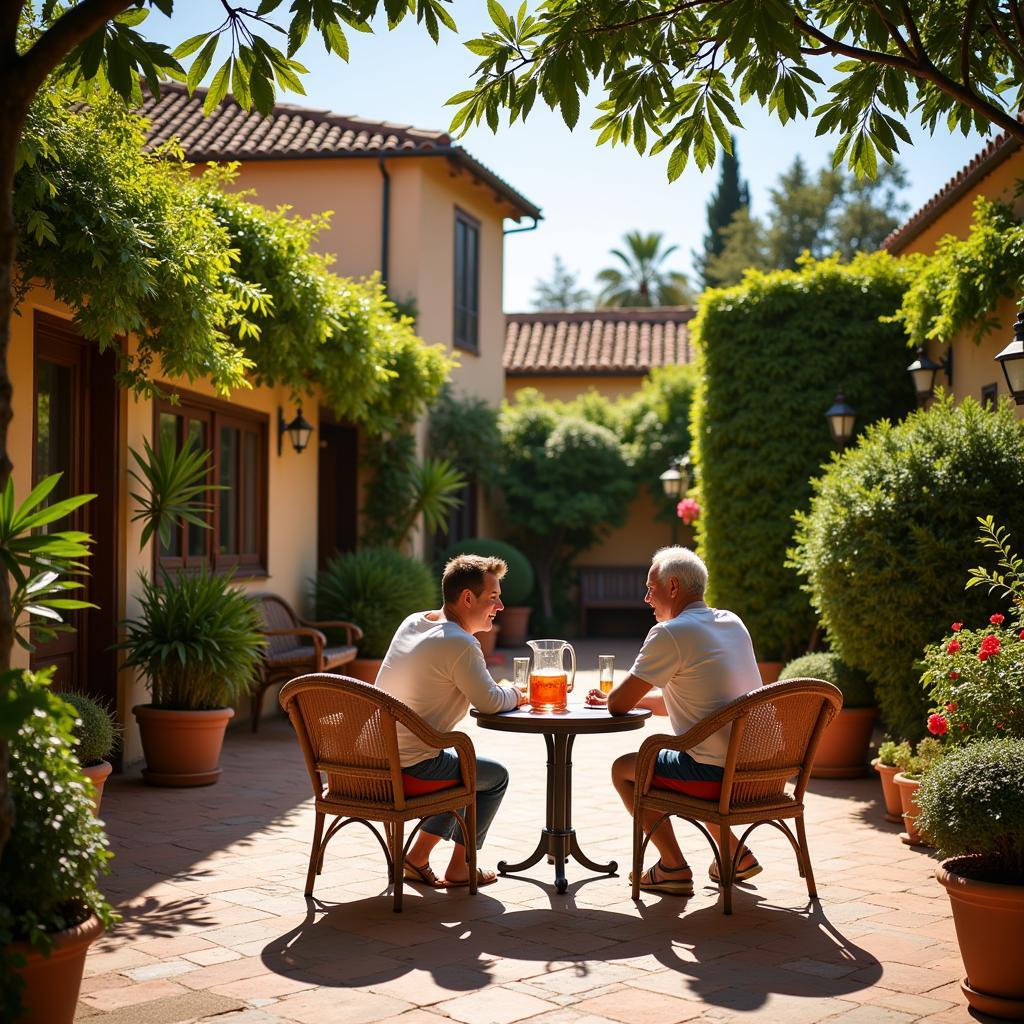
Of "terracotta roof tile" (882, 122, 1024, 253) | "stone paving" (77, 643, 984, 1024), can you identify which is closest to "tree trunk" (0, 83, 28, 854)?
"stone paving" (77, 643, 984, 1024)

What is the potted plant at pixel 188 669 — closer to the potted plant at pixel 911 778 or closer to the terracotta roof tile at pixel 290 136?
the potted plant at pixel 911 778

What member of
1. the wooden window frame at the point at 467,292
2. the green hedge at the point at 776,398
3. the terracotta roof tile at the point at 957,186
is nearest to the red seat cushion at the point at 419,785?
the terracotta roof tile at the point at 957,186

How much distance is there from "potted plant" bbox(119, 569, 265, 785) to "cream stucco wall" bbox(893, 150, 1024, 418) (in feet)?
17.5

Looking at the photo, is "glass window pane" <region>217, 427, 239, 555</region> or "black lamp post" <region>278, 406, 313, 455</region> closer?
"glass window pane" <region>217, 427, 239, 555</region>

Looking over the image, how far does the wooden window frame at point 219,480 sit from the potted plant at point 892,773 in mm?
4676

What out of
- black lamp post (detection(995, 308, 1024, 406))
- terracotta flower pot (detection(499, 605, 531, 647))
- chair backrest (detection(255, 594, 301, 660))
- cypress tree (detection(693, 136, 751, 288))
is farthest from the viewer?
cypress tree (detection(693, 136, 751, 288))

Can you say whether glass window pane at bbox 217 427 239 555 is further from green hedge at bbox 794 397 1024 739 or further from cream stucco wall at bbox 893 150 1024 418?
cream stucco wall at bbox 893 150 1024 418

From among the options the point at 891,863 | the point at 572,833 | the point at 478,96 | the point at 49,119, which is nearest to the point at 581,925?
the point at 572,833

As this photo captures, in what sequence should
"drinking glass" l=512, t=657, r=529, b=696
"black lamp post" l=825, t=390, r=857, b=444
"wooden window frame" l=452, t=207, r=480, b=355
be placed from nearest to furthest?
"drinking glass" l=512, t=657, r=529, b=696 < "black lamp post" l=825, t=390, r=857, b=444 < "wooden window frame" l=452, t=207, r=480, b=355

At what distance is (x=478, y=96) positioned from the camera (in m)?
4.23

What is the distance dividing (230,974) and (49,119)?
409 centimetres

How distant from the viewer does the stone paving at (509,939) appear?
395 cm

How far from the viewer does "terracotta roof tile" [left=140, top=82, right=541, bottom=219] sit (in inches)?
596

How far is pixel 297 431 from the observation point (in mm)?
11633
